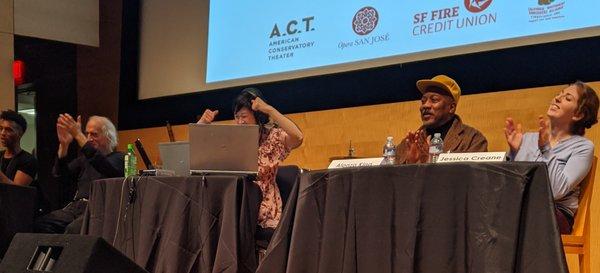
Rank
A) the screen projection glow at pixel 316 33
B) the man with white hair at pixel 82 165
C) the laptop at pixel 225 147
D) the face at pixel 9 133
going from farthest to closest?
the face at pixel 9 133, the man with white hair at pixel 82 165, the screen projection glow at pixel 316 33, the laptop at pixel 225 147

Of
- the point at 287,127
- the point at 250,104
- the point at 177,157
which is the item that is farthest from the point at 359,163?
the point at 250,104

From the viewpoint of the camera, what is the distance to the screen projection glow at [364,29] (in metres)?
3.40

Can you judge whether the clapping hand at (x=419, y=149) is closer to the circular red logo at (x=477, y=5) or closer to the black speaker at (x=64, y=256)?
the black speaker at (x=64, y=256)

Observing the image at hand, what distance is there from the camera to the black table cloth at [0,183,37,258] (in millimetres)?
3348

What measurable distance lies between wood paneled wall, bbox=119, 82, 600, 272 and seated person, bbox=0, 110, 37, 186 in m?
1.11

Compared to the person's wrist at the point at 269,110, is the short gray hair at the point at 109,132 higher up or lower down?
lower down

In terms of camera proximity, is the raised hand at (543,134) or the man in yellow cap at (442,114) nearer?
the raised hand at (543,134)

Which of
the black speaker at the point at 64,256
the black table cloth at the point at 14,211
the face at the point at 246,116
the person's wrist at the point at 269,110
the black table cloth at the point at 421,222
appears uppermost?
the person's wrist at the point at 269,110

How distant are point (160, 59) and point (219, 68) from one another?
2.51 feet

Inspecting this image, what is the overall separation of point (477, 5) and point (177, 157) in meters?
1.80

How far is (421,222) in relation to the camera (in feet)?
5.86

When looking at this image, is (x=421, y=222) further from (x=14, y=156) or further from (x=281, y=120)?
(x=14, y=156)

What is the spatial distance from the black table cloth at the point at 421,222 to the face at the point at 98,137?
2.24 m

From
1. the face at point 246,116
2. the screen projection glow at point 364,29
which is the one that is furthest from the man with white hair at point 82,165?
the screen projection glow at point 364,29
